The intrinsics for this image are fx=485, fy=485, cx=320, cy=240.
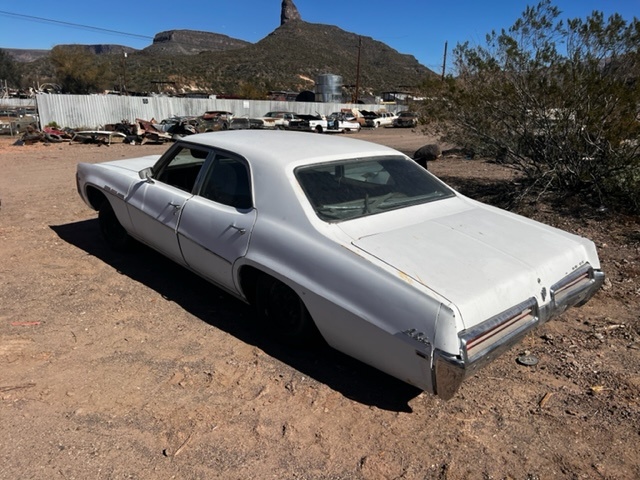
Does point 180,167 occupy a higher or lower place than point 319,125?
higher

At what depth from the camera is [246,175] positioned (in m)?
3.52

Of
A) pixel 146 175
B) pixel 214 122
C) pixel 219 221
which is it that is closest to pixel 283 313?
pixel 219 221

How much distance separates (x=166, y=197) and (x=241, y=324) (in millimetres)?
1243

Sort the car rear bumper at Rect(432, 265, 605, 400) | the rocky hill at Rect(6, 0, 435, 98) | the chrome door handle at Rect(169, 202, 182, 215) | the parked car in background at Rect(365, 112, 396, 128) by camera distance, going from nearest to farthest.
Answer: the car rear bumper at Rect(432, 265, 605, 400) < the chrome door handle at Rect(169, 202, 182, 215) < the parked car in background at Rect(365, 112, 396, 128) < the rocky hill at Rect(6, 0, 435, 98)

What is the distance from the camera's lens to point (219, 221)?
348cm

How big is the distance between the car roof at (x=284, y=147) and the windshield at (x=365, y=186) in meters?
0.09

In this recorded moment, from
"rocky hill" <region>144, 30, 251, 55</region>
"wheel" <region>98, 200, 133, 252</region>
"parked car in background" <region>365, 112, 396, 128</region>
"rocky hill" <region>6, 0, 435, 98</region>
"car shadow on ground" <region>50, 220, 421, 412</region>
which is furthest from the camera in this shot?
"rocky hill" <region>144, 30, 251, 55</region>

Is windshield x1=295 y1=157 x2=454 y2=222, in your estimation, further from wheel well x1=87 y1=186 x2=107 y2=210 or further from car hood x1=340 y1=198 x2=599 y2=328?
wheel well x1=87 y1=186 x2=107 y2=210

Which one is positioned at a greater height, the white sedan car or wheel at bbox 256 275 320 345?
the white sedan car

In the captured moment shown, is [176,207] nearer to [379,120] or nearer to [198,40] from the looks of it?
[379,120]

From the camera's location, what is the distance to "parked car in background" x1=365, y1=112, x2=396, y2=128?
38691 millimetres

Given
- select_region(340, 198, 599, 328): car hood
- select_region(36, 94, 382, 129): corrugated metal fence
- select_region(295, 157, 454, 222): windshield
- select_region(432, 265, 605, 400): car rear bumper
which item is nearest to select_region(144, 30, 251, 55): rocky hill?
select_region(36, 94, 382, 129): corrugated metal fence

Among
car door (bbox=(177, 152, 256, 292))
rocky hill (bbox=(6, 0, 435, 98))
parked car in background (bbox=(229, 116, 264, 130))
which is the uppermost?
rocky hill (bbox=(6, 0, 435, 98))

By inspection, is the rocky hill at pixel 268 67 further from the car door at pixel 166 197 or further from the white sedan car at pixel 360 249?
the white sedan car at pixel 360 249
